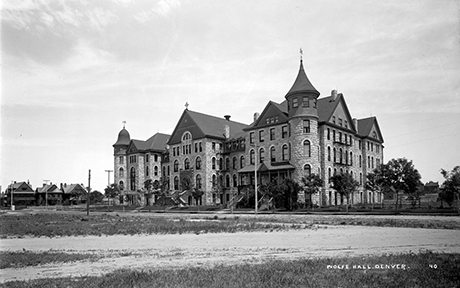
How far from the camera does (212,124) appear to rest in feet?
247

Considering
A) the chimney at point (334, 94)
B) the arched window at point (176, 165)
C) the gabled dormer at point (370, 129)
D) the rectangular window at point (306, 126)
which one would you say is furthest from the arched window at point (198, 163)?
the gabled dormer at point (370, 129)

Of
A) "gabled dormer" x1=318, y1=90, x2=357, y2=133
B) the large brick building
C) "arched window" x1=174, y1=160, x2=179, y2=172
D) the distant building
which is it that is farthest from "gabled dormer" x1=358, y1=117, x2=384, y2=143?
the distant building

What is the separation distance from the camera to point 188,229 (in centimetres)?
2302

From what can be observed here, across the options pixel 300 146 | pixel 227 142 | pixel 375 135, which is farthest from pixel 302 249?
pixel 375 135

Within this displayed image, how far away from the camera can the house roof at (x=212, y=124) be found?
72312 mm

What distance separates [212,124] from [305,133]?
24812 millimetres

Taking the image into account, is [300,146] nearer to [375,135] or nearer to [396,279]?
[375,135]

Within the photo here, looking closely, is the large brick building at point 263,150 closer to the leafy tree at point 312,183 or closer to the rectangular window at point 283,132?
the rectangular window at point 283,132

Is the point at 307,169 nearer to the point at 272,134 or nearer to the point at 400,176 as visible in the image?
the point at 272,134

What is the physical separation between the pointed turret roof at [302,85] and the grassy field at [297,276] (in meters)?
46.0

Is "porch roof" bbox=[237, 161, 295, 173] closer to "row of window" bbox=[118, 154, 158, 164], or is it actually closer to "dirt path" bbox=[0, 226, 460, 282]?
"row of window" bbox=[118, 154, 158, 164]

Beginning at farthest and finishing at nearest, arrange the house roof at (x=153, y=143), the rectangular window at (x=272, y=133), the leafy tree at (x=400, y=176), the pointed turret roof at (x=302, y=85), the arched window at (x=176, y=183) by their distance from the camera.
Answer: the house roof at (x=153, y=143), the arched window at (x=176, y=183), the rectangular window at (x=272, y=133), the pointed turret roof at (x=302, y=85), the leafy tree at (x=400, y=176)

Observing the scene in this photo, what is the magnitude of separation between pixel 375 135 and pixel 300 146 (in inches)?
965

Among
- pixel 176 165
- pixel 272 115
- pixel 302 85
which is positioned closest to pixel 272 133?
pixel 272 115
